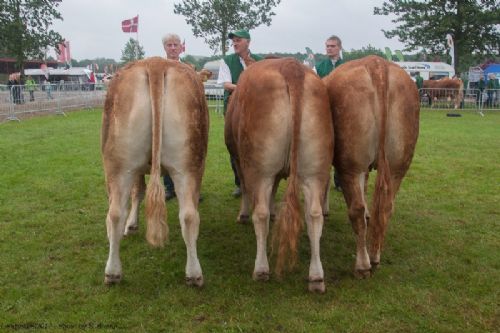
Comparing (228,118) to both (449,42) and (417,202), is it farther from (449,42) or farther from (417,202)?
(449,42)

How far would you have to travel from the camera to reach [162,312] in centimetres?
362

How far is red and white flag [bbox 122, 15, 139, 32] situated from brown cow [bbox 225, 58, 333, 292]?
85.9 ft

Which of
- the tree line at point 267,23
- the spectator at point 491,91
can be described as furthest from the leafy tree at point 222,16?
the spectator at point 491,91

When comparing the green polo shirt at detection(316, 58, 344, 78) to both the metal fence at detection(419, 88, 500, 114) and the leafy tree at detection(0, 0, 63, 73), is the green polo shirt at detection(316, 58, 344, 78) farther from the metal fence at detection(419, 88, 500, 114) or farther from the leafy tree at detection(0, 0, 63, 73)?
the leafy tree at detection(0, 0, 63, 73)

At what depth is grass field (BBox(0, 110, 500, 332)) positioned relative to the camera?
11.5ft

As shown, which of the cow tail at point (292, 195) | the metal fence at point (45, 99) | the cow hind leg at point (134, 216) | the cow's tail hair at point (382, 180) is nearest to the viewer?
the cow tail at point (292, 195)

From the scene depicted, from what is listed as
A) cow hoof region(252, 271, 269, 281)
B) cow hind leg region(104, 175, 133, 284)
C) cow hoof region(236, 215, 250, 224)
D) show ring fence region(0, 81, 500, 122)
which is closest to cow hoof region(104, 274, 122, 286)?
cow hind leg region(104, 175, 133, 284)

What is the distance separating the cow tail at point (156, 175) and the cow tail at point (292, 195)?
3.23 feet

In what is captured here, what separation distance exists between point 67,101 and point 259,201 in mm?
23092

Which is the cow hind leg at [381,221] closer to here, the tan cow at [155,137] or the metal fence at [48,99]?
the tan cow at [155,137]

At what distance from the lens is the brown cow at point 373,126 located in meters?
3.90

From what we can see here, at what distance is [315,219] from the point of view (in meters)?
3.90

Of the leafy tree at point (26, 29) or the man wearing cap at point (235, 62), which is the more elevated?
the leafy tree at point (26, 29)

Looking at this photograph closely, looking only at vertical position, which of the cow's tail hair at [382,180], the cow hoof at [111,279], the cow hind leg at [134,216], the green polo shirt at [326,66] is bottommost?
the cow hoof at [111,279]
